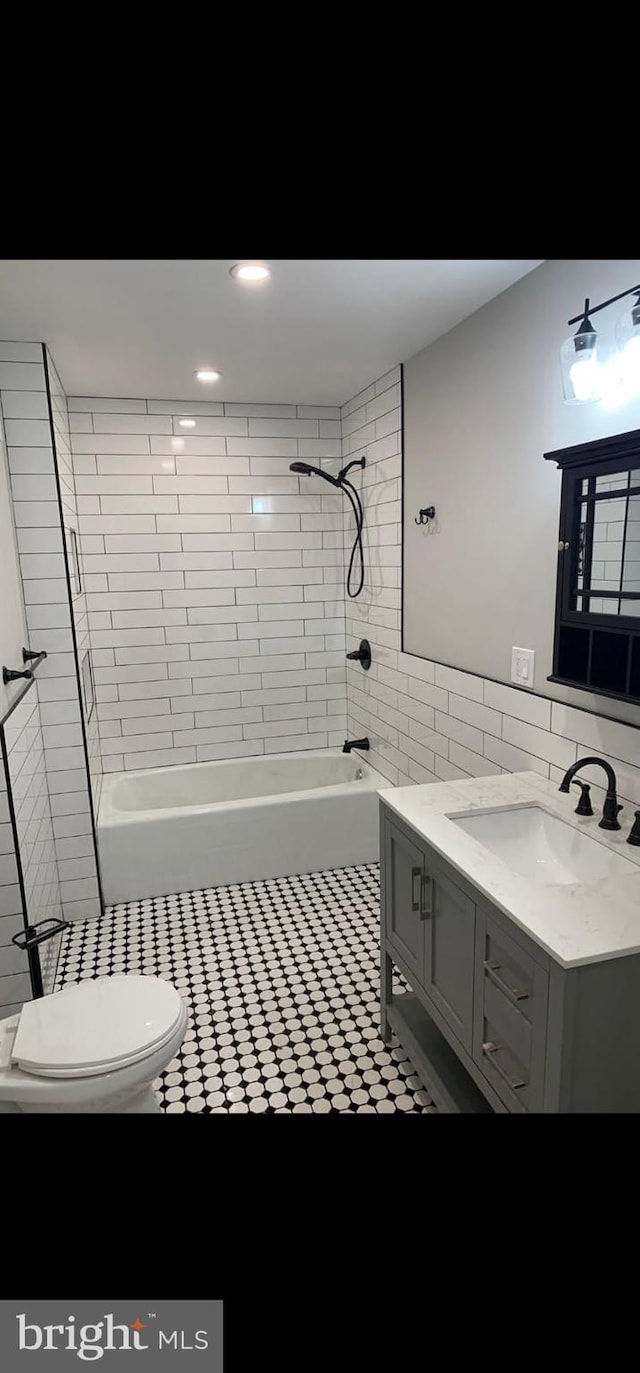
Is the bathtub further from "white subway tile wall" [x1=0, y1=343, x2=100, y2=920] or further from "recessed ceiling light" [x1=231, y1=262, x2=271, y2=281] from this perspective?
"recessed ceiling light" [x1=231, y1=262, x2=271, y2=281]

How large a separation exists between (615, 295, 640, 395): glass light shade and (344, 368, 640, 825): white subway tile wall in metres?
0.83

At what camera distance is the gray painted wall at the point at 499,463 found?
1734 millimetres

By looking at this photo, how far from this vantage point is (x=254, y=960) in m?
2.50

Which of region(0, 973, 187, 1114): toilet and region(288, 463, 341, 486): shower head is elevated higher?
region(288, 463, 341, 486): shower head

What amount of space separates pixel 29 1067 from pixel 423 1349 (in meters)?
1.19

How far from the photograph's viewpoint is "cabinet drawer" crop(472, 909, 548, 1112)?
1.22 m

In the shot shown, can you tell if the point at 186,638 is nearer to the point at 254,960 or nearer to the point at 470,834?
the point at 254,960

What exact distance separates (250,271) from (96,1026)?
2039 mm

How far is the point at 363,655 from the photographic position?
350cm

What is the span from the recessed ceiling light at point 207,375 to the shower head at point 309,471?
57cm

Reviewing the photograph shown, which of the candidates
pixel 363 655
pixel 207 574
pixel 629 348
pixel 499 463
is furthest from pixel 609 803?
pixel 207 574

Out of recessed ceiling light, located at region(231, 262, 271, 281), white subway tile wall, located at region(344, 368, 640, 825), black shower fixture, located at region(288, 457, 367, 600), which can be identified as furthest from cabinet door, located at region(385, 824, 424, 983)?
black shower fixture, located at region(288, 457, 367, 600)

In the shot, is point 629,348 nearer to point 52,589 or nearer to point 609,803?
point 609,803

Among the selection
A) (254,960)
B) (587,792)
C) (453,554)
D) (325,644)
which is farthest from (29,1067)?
(325,644)
